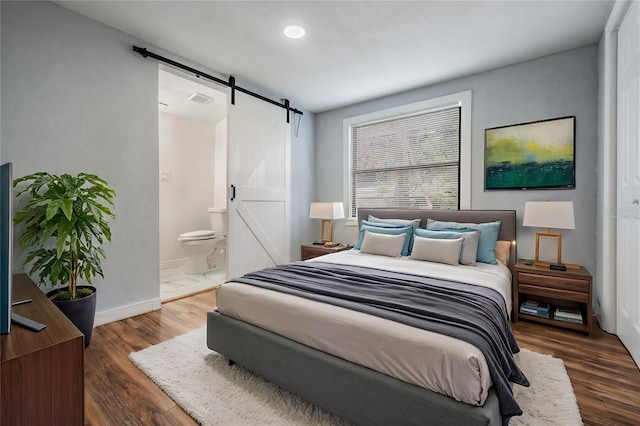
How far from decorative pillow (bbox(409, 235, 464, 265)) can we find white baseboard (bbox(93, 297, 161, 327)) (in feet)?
Result: 8.43

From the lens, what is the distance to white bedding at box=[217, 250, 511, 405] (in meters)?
1.17

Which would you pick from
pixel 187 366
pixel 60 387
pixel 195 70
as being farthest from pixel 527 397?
pixel 195 70

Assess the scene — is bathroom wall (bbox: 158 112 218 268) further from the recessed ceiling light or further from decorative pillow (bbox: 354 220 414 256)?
decorative pillow (bbox: 354 220 414 256)

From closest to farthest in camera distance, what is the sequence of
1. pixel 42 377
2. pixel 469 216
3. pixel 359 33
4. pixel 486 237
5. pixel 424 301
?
1. pixel 42 377
2. pixel 424 301
3. pixel 359 33
4. pixel 486 237
5. pixel 469 216

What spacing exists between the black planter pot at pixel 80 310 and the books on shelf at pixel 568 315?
378 cm

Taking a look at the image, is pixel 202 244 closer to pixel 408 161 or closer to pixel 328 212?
pixel 328 212

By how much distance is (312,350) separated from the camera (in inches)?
61.4

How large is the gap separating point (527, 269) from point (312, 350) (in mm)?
2247

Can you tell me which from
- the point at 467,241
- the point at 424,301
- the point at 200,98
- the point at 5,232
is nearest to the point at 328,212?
the point at 467,241

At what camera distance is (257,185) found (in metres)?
4.02

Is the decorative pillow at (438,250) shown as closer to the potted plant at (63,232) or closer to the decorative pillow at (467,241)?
the decorative pillow at (467,241)

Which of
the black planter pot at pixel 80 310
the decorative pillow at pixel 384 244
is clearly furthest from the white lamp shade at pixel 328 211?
the black planter pot at pixel 80 310

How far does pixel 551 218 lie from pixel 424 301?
1.87m

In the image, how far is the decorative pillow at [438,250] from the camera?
105 inches
